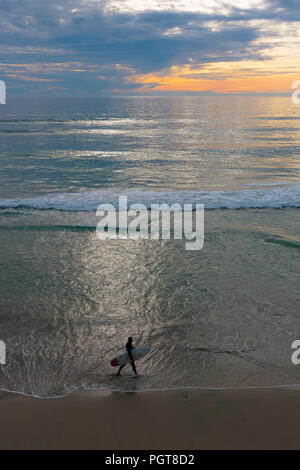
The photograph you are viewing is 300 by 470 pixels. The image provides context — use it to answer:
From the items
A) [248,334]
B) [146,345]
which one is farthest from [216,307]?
[146,345]

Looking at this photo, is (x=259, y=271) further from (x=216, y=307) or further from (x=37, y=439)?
(x=37, y=439)

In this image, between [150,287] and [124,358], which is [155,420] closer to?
[124,358]

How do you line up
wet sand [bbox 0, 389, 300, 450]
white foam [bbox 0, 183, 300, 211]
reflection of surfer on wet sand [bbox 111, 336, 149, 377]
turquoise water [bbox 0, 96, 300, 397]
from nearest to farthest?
wet sand [bbox 0, 389, 300, 450] → reflection of surfer on wet sand [bbox 111, 336, 149, 377] → turquoise water [bbox 0, 96, 300, 397] → white foam [bbox 0, 183, 300, 211]

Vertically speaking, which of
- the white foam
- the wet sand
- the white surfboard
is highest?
the white foam

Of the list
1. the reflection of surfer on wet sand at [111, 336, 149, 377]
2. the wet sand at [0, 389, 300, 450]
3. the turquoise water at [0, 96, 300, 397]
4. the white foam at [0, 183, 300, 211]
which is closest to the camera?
the wet sand at [0, 389, 300, 450]

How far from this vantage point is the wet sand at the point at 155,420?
539 centimetres

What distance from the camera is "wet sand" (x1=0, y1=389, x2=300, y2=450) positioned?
539 cm

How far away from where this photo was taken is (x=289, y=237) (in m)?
14.1

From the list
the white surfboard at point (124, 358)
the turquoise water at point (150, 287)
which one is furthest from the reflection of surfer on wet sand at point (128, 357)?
the turquoise water at point (150, 287)

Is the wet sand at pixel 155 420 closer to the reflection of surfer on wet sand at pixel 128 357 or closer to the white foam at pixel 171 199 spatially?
the reflection of surfer on wet sand at pixel 128 357

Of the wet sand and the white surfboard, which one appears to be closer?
the wet sand

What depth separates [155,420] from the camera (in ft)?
19.0

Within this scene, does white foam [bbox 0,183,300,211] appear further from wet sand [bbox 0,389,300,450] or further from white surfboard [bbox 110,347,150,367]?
wet sand [bbox 0,389,300,450]

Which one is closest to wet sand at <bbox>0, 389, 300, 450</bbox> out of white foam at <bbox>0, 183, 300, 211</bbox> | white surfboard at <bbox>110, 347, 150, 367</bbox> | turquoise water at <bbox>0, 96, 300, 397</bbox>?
turquoise water at <bbox>0, 96, 300, 397</bbox>
